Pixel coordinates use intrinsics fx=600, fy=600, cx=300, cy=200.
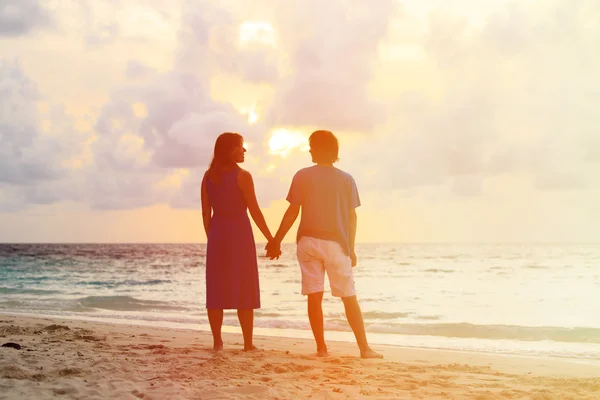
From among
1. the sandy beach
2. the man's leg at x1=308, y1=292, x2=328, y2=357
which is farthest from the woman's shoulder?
the sandy beach

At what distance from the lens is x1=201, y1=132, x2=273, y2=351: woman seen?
5.47m

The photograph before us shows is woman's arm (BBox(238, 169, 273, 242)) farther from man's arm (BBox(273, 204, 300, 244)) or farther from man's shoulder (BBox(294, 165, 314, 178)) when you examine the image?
man's shoulder (BBox(294, 165, 314, 178))

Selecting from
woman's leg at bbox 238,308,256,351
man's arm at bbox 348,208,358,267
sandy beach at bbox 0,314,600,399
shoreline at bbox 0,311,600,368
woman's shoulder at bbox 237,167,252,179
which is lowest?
shoreline at bbox 0,311,600,368

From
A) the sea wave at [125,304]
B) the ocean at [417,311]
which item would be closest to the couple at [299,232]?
the ocean at [417,311]

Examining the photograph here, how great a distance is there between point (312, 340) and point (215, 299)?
2.64m

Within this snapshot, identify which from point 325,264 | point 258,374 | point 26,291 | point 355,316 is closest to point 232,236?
point 325,264

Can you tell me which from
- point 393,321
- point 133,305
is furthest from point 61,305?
point 393,321

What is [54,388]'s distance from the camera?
3881 mm

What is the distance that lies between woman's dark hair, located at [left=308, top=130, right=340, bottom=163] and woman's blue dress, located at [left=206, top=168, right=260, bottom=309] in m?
0.73

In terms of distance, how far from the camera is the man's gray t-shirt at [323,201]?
208 inches

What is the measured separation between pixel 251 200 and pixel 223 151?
521 millimetres

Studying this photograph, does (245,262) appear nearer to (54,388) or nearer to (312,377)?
(312,377)

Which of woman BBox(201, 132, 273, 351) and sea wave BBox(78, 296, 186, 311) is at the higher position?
woman BBox(201, 132, 273, 351)

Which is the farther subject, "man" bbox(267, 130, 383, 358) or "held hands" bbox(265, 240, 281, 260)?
"held hands" bbox(265, 240, 281, 260)
